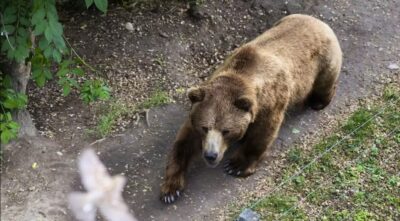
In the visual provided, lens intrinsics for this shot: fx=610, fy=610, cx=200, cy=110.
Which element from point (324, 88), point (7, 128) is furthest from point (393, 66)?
point (7, 128)

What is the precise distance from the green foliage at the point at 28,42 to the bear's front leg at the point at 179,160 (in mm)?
620

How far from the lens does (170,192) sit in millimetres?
4090

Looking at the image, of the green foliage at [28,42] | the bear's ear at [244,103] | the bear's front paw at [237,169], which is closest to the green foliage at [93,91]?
the green foliage at [28,42]

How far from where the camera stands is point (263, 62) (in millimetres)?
4168

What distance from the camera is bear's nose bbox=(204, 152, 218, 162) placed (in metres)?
3.84

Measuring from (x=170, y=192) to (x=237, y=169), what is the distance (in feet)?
1.82

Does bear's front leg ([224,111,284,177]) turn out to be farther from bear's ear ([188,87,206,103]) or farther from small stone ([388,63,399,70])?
small stone ([388,63,399,70])

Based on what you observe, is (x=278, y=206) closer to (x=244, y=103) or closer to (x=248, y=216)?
(x=248, y=216)

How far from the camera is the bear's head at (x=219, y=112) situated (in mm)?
3812

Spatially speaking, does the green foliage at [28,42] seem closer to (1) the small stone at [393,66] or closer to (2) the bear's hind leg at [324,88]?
(2) the bear's hind leg at [324,88]

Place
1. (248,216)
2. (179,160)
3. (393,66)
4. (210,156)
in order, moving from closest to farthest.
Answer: (248,216) < (210,156) < (179,160) < (393,66)

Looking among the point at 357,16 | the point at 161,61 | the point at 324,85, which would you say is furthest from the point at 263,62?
the point at 357,16

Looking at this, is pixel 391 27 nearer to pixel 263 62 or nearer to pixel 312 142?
pixel 312 142

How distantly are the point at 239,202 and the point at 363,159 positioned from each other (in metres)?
1.02
